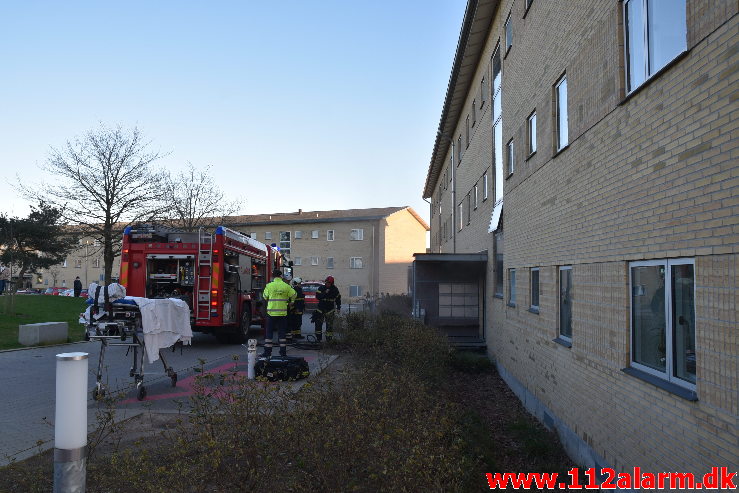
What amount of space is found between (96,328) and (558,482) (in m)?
6.36

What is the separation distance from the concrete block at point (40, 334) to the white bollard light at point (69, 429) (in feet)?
41.4

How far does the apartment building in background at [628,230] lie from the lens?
3.73 metres

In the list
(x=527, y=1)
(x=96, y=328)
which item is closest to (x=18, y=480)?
(x=96, y=328)

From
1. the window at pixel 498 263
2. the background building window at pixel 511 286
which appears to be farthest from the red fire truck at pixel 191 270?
the background building window at pixel 511 286

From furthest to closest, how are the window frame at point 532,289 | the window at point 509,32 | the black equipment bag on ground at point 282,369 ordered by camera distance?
the window at point 509,32, the window frame at point 532,289, the black equipment bag on ground at point 282,369

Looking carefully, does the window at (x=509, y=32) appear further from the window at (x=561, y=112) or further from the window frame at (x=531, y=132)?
the window at (x=561, y=112)

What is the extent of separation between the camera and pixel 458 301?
56.5 feet

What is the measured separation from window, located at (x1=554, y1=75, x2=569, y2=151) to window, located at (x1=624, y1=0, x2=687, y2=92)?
2216 millimetres

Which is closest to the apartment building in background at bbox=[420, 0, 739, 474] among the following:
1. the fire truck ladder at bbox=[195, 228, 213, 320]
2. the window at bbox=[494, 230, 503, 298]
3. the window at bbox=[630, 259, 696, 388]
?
the window at bbox=[630, 259, 696, 388]

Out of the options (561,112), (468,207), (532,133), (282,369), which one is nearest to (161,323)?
(282,369)

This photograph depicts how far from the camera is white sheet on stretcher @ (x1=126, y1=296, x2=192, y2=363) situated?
7.97 meters

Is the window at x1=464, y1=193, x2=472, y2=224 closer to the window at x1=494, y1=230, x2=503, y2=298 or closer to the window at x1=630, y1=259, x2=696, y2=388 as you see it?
the window at x1=494, y1=230, x2=503, y2=298

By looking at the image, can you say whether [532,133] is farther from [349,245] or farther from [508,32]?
[349,245]

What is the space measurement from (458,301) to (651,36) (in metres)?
12.7
